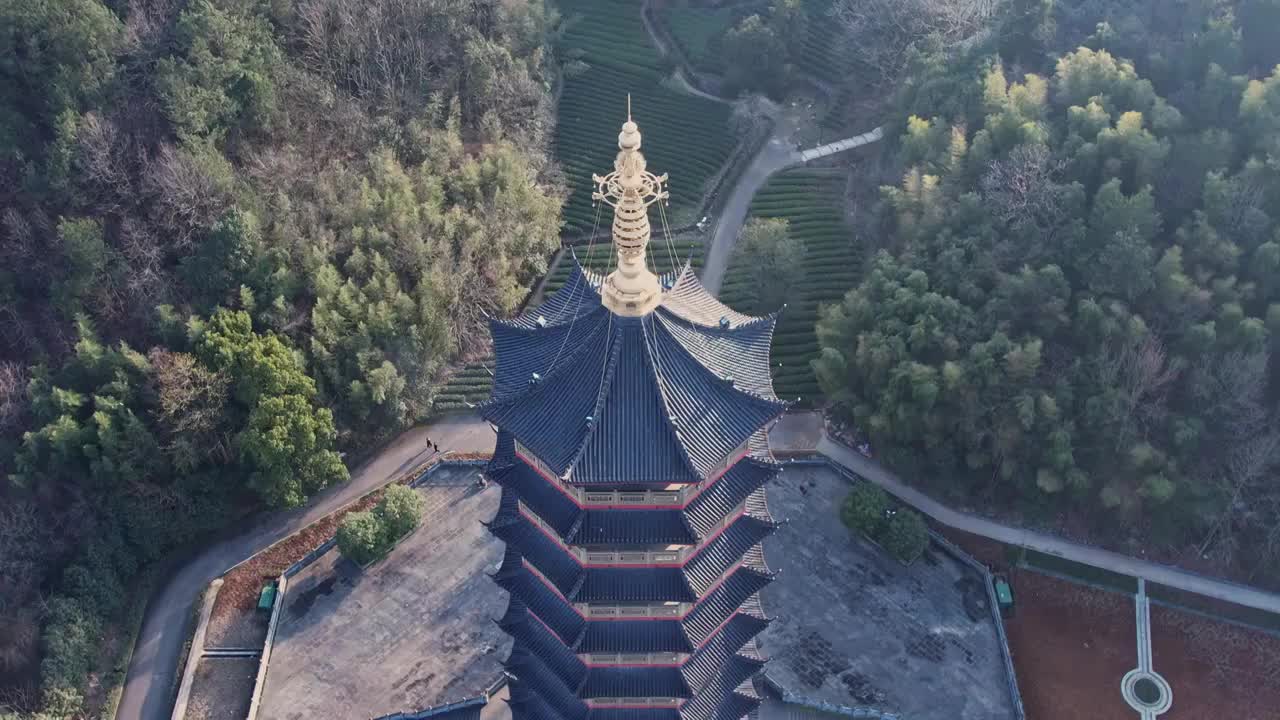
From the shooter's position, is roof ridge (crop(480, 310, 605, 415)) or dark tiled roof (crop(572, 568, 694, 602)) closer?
roof ridge (crop(480, 310, 605, 415))

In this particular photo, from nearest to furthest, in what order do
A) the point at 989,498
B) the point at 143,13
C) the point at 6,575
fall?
the point at 6,575 → the point at 989,498 → the point at 143,13

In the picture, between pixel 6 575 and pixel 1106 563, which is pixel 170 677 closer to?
pixel 6 575

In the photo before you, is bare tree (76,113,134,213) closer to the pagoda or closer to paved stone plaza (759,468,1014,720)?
the pagoda

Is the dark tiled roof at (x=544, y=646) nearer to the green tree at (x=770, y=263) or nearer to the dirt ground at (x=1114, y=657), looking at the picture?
the dirt ground at (x=1114, y=657)

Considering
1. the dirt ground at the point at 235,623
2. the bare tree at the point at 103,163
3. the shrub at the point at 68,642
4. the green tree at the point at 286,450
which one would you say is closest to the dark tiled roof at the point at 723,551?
the dirt ground at the point at 235,623

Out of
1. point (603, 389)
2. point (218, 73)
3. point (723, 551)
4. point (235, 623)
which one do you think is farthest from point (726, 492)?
point (218, 73)

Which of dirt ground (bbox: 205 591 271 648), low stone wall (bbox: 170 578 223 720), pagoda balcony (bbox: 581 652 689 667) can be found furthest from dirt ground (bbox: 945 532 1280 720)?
low stone wall (bbox: 170 578 223 720)

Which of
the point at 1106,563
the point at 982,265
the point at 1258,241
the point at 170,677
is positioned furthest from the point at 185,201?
the point at 1258,241
